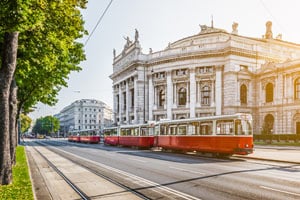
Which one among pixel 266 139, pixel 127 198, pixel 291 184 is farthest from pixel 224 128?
pixel 266 139

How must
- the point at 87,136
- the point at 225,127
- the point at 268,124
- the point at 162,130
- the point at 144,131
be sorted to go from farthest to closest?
the point at 87,136 < the point at 268,124 < the point at 144,131 < the point at 162,130 < the point at 225,127

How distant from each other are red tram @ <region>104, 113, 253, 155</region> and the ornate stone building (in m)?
24.5

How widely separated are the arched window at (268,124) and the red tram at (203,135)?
2396 cm

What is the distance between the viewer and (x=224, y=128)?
2259 cm

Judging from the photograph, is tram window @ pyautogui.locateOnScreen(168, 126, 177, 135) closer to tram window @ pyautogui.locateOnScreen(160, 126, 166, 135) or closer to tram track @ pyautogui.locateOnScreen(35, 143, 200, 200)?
tram window @ pyautogui.locateOnScreen(160, 126, 166, 135)

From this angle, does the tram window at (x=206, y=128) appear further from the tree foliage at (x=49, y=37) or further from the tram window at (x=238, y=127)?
the tree foliage at (x=49, y=37)

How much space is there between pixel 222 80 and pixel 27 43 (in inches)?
1898

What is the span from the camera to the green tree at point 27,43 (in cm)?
966

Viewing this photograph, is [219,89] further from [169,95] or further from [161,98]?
[161,98]

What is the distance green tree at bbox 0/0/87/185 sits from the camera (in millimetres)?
9664

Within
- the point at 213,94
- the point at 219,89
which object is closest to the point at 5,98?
the point at 219,89

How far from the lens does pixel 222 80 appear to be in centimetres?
5775

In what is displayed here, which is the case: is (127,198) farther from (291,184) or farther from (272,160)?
(272,160)

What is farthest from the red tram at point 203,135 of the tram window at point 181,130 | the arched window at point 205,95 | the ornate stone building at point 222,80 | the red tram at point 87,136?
the arched window at point 205,95
